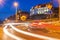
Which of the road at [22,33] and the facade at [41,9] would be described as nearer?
the road at [22,33]

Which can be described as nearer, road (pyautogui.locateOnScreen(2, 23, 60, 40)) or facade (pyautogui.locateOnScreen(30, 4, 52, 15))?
road (pyautogui.locateOnScreen(2, 23, 60, 40))

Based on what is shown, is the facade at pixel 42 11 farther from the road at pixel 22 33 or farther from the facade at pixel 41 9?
the road at pixel 22 33

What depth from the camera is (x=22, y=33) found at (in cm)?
153

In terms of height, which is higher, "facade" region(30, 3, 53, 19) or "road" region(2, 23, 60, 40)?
"facade" region(30, 3, 53, 19)

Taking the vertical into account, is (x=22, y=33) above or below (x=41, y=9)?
below

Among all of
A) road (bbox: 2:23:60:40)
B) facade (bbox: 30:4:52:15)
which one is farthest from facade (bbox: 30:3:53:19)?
road (bbox: 2:23:60:40)

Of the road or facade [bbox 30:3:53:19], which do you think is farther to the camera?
facade [bbox 30:3:53:19]

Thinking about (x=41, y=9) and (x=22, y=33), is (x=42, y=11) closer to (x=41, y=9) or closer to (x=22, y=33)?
(x=41, y=9)

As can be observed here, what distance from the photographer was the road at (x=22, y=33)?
150 cm

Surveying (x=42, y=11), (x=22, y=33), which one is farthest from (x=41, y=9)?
(x=22, y=33)

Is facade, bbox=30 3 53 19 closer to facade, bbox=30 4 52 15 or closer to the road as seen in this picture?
facade, bbox=30 4 52 15

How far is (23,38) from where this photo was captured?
150 centimetres

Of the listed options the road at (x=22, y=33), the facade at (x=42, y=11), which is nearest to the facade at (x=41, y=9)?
the facade at (x=42, y=11)

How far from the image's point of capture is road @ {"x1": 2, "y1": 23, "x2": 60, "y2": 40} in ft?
4.92
